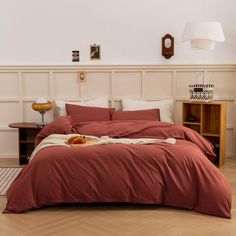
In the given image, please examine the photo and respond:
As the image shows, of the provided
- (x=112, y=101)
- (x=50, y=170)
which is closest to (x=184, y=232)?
(x=50, y=170)

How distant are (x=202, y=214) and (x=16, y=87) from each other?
3200 millimetres

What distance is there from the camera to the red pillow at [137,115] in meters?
5.20

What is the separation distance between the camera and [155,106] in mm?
5469

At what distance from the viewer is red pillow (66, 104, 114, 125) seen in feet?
16.9

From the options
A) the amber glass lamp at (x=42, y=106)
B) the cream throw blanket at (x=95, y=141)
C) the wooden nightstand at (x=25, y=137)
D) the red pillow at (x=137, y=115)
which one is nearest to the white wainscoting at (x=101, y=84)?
the wooden nightstand at (x=25, y=137)

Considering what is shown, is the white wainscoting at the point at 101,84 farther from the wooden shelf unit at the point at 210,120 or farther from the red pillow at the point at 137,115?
the red pillow at the point at 137,115
